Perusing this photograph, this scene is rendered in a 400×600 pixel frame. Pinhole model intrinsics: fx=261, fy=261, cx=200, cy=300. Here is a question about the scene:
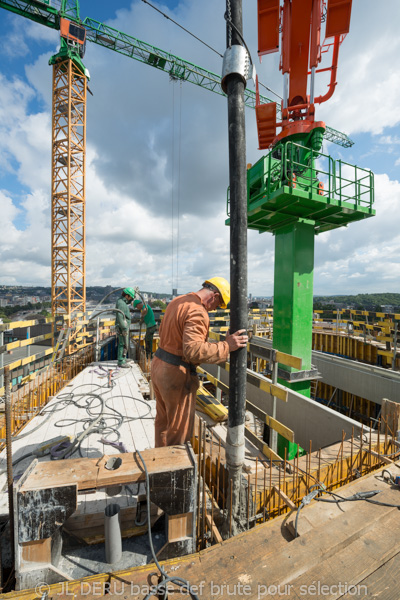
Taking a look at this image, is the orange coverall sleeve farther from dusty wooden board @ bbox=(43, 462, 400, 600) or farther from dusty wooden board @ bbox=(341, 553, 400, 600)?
dusty wooden board @ bbox=(341, 553, 400, 600)

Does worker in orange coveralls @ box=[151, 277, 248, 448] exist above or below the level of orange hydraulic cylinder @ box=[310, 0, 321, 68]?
below

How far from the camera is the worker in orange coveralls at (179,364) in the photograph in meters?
2.42

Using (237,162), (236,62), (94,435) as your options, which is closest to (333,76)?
(236,62)

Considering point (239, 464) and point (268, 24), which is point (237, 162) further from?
point (268, 24)

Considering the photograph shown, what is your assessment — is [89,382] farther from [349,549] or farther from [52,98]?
[52,98]

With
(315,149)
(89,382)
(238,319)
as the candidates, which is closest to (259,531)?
(238,319)

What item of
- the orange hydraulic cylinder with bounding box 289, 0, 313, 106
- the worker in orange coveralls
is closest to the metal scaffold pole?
the worker in orange coveralls

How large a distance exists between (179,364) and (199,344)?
0.41m

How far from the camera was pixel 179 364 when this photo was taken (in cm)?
252

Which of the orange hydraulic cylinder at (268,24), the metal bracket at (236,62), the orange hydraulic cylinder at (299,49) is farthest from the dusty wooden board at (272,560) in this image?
the orange hydraulic cylinder at (268,24)

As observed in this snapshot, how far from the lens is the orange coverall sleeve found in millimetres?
2209

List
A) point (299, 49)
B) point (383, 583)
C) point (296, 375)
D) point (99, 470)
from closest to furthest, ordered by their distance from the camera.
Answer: point (383, 583), point (99, 470), point (296, 375), point (299, 49)

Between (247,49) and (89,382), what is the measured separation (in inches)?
249

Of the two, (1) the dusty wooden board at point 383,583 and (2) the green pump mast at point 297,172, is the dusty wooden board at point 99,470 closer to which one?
(1) the dusty wooden board at point 383,583
